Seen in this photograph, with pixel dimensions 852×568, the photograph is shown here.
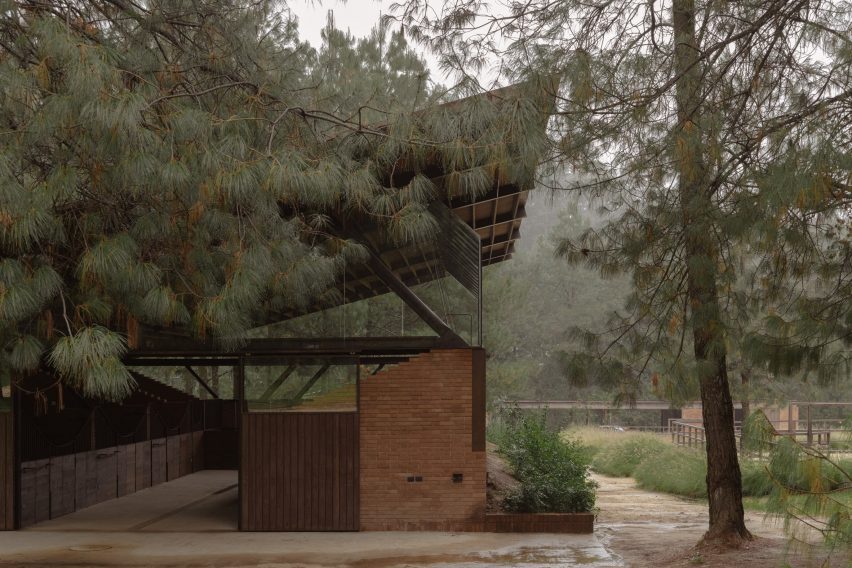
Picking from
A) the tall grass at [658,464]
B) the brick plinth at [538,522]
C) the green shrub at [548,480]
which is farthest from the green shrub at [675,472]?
the brick plinth at [538,522]

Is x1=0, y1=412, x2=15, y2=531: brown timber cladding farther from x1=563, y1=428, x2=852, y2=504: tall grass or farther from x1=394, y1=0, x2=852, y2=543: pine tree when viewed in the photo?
x1=563, y1=428, x2=852, y2=504: tall grass

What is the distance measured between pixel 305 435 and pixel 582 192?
431 cm

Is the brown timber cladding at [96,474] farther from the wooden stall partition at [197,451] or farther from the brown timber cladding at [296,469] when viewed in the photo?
the brown timber cladding at [296,469]

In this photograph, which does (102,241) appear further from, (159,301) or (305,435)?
(305,435)

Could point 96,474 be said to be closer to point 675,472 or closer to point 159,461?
point 159,461

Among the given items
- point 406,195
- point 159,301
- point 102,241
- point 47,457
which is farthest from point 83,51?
point 47,457

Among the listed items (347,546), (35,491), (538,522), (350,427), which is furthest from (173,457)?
(538,522)

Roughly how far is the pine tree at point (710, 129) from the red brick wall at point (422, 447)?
2.52 meters

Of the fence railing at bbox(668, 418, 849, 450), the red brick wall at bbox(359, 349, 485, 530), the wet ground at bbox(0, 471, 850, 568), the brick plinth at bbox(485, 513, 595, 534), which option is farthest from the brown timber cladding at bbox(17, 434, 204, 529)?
the fence railing at bbox(668, 418, 849, 450)

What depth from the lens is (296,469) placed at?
11.4 metres

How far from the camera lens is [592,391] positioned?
41781mm

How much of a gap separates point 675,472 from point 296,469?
350 inches

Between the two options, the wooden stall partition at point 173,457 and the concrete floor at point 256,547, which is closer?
the concrete floor at point 256,547

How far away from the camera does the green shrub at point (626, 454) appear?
20828 millimetres
